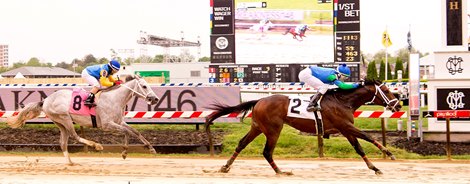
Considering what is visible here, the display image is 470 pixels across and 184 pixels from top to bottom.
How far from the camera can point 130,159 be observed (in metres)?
13.6

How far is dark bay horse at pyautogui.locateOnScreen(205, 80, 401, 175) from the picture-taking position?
10758mm

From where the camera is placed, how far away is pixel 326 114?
10992 millimetres

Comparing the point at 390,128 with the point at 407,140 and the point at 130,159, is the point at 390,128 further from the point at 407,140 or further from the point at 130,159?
the point at 130,159

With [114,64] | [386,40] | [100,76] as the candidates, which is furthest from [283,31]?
[114,64]

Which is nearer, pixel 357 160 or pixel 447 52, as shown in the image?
pixel 357 160

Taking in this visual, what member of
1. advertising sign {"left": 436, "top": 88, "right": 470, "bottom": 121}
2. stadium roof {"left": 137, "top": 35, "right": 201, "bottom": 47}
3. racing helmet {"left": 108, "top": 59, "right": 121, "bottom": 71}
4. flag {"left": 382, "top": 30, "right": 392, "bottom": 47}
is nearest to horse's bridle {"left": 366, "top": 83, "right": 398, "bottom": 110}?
racing helmet {"left": 108, "top": 59, "right": 121, "bottom": 71}

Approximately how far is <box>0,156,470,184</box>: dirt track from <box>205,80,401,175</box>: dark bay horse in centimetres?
44

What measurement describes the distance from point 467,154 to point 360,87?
433cm

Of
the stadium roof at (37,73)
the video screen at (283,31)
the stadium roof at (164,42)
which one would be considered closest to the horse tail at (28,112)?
the video screen at (283,31)

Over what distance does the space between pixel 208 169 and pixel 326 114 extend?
2.01 metres

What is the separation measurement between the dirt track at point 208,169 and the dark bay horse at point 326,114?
1.43ft

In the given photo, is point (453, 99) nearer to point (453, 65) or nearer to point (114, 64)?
point (453, 65)

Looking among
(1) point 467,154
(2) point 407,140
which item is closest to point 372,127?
(2) point 407,140

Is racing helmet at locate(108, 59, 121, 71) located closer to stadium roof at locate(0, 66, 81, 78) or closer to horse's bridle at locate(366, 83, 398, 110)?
horse's bridle at locate(366, 83, 398, 110)
